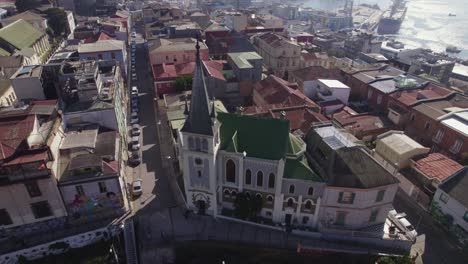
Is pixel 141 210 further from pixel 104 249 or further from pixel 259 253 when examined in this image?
pixel 259 253

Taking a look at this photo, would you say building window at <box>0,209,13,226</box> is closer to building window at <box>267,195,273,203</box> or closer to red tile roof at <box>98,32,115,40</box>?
building window at <box>267,195,273,203</box>

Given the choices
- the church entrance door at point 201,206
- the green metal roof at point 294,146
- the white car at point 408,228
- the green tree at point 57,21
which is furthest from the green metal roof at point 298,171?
the green tree at point 57,21

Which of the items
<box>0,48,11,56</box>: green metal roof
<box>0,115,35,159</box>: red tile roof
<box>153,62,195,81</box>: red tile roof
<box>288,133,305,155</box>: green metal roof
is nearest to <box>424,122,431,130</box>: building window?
<box>288,133,305,155</box>: green metal roof

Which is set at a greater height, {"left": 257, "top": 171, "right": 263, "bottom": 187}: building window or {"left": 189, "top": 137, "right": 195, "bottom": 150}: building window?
{"left": 189, "top": 137, "right": 195, "bottom": 150}: building window

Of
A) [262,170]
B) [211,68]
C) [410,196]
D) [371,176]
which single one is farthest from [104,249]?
[211,68]

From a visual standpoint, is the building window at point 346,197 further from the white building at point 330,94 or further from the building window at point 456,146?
the white building at point 330,94
